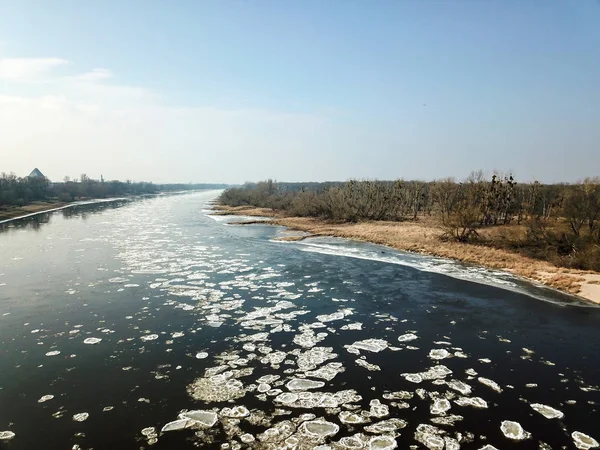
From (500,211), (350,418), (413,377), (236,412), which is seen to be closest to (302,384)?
(350,418)

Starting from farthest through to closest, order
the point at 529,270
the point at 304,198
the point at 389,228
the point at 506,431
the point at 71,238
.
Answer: the point at 304,198, the point at 389,228, the point at 71,238, the point at 529,270, the point at 506,431

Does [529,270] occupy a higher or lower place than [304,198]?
lower

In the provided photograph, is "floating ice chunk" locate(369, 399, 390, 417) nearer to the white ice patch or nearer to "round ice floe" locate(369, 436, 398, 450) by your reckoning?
"round ice floe" locate(369, 436, 398, 450)

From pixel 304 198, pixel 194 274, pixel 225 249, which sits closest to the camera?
pixel 194 274

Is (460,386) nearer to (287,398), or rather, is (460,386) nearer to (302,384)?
(302,384)

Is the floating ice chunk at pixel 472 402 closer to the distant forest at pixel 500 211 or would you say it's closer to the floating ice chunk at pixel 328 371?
the floating ice chunk at pixel 328 371

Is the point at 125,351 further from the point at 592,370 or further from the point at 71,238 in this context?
the point at 71,238

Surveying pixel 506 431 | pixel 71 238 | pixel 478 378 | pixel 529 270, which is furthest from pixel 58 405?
pixel 71 238
